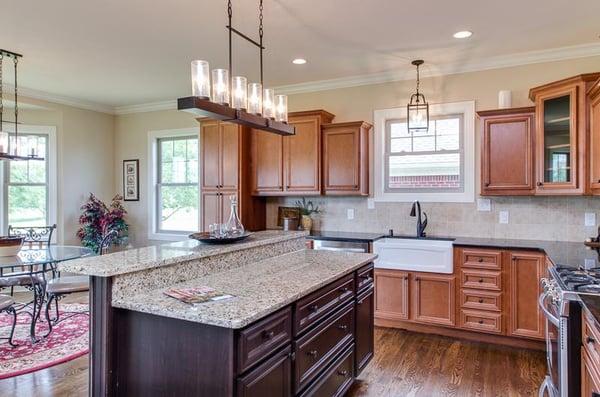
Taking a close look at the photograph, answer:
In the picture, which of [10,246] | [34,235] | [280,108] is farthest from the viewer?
[34,235]

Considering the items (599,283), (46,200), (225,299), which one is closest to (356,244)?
(599,283)

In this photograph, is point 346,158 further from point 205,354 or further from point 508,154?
point 205,354

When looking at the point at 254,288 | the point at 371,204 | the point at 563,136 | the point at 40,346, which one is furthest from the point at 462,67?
the point at 40,346

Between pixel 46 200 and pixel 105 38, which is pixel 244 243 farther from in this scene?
pixel 46 200

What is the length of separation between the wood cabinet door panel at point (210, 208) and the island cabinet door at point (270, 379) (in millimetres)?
3260

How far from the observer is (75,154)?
5.94 m

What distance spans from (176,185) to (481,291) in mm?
4443

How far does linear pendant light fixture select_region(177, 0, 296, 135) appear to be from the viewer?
2.11 meters

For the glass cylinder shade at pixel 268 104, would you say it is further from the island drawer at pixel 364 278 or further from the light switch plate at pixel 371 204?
the light switch plate at pixel 371 204

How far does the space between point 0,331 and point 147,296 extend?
3218 millimetres

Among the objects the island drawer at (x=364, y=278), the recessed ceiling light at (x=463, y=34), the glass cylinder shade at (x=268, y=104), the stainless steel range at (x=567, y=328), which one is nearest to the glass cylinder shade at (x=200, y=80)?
the glass cylinder shade at (x=268, y=104)

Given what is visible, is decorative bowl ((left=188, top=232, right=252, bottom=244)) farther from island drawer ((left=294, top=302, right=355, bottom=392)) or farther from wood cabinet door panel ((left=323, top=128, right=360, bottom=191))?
wood cabinet door panel ((left=323, top=128, right=360, bottom=191))

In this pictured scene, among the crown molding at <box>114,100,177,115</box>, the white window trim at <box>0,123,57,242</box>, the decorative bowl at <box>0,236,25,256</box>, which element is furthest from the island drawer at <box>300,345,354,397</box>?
the white window trim at <box>0,123,57,242</box>

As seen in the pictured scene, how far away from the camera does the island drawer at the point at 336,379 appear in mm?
2143
